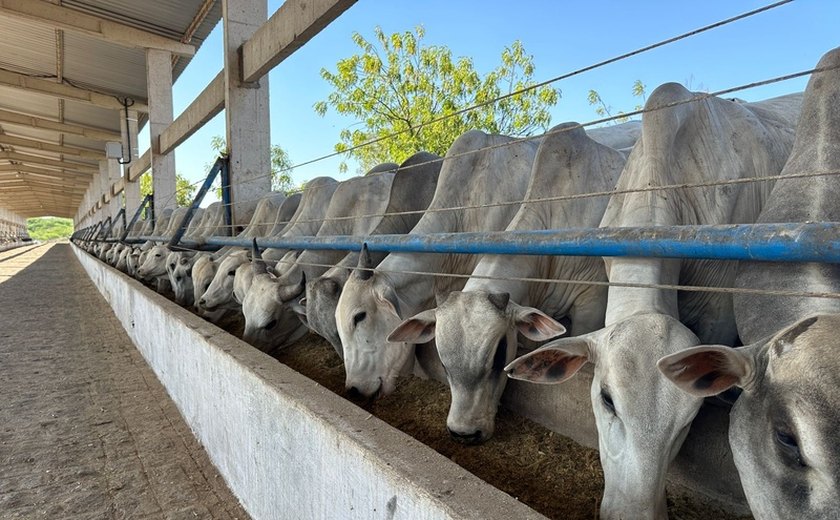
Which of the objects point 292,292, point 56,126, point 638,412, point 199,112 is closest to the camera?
point 638,412

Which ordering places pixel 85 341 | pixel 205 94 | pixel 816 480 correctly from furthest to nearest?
pixel 205 94
pixel 85 341
pixel 816 480

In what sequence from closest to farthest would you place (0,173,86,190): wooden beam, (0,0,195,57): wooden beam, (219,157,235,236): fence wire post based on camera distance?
1. (219,157,235,236): fence wire post
2. (0,0,195,57): wooden beam
3. (0,173,86,190): wooden beam

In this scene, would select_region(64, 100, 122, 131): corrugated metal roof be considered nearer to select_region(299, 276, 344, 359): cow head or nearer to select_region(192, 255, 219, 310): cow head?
select_region(192, 255, 219, 310): cow head

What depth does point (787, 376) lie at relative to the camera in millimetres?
1296

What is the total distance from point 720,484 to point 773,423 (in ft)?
1.97

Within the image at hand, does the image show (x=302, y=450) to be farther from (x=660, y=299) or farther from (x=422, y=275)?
(x=422, y=275)

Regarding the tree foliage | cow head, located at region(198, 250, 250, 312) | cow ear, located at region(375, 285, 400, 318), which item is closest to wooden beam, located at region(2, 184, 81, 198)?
cow head, located at region(198, 250, 250, 312)

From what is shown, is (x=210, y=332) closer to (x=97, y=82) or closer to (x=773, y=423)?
(x=773, y=423)

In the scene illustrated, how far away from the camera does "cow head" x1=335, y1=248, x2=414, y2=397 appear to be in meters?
3.18

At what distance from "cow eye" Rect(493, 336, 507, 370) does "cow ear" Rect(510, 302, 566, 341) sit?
0.10m

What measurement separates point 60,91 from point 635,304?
1991 cm

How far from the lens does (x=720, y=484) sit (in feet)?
5.83

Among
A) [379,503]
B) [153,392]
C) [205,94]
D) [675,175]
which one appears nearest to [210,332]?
[153,392]

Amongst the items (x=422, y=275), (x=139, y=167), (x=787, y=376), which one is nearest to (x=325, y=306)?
(x=422, y=275)
